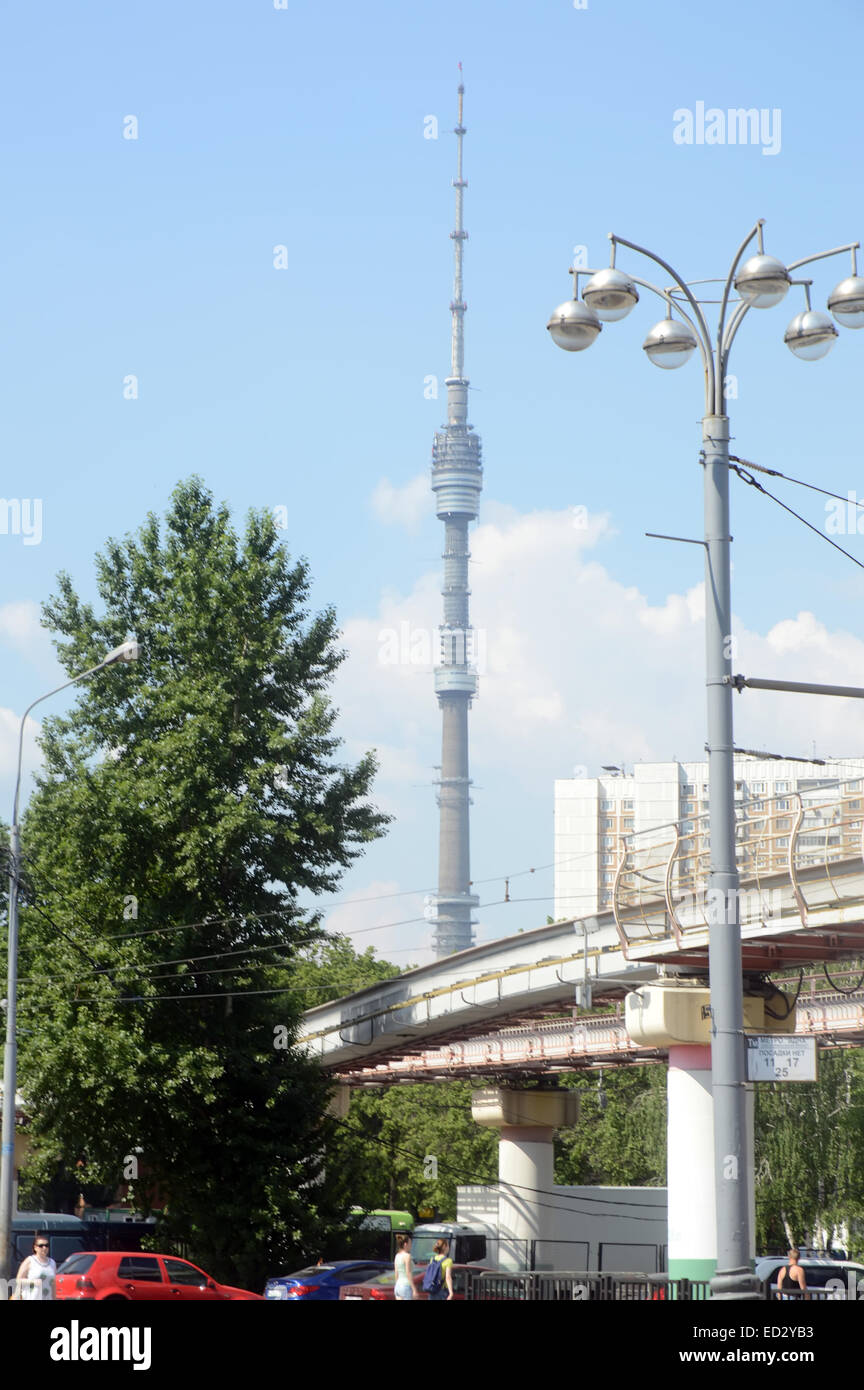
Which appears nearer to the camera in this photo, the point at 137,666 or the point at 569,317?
the point at 569,317

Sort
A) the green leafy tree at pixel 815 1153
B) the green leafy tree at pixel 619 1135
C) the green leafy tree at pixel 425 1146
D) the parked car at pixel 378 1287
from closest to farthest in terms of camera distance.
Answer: the parked car at pixel 378 1287
the green leafy tree at pixel 815 1153
the green leafy tree at pixel 619 1135
the green leafy tree at pixel 425 1146

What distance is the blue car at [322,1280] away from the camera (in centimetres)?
3284

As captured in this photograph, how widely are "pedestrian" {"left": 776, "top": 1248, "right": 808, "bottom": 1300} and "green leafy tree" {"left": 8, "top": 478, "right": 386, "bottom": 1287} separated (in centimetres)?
1645

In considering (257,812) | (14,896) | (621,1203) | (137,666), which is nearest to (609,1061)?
(621,1203)

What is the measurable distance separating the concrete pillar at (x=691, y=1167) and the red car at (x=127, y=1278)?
28.3 ft

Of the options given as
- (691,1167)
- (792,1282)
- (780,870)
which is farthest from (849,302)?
(792,1282)

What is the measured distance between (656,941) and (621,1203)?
30.2 meters

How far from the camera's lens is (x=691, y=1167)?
2356 cm

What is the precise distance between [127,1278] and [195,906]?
12.7m

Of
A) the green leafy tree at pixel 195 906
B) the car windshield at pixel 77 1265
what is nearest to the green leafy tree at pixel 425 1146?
the green leafy tree at pixel 195 906

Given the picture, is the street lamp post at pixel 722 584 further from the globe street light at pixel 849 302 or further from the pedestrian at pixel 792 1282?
the pedestrian at pixel 792 1282
